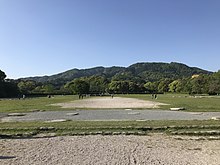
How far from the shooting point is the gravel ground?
27.3ft

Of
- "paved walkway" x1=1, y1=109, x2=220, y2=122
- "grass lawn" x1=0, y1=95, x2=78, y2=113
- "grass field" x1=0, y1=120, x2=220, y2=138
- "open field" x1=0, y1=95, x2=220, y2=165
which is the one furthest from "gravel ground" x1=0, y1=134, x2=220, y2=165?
"grass lawn" x1=0, y1=95, x2=78, y2=113

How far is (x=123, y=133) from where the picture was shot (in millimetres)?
13125

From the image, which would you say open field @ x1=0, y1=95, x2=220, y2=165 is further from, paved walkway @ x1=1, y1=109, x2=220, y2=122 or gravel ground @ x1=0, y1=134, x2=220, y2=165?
paved walkway @ x1=1, y1=109, x2=220, y2=122

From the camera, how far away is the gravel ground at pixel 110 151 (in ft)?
27.3

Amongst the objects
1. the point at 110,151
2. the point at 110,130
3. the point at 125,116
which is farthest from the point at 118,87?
the point at 110,151

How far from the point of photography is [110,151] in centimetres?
965

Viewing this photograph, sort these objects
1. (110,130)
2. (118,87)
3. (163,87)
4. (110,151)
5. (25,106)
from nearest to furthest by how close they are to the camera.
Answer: (110,151) < (110,130) < (25,106) < (118,87) < (163,87)

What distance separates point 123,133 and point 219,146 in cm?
462

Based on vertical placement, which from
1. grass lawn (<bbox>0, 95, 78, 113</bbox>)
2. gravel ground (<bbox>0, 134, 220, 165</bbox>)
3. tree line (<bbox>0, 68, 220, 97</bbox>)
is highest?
tree line (<bbox>0, 68, 220, 97</bbox>)

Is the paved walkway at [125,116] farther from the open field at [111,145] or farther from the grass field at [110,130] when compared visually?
the open field at [111,145]

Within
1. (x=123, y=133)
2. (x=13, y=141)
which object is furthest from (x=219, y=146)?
(x=13, y=141)

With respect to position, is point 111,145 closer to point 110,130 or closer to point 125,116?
point 110,130

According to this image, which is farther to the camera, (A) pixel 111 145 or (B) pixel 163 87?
(B) pixel 163 87

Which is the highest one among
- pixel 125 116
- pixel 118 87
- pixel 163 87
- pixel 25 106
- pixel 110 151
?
pixel 163 87
